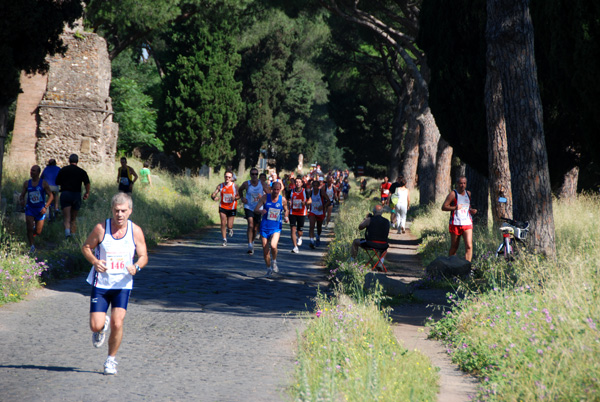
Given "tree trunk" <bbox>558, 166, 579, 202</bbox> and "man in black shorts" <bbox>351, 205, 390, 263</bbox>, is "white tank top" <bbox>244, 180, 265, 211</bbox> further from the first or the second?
"tree trunk" <bbox>558, 166, 579, 202</bbox>

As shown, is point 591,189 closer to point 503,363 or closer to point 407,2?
point 407,2

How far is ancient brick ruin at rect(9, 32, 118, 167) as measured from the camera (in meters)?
27.2

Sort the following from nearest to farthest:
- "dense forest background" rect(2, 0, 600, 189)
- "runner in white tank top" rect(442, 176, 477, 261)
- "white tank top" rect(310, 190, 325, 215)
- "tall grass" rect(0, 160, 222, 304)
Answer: "tall grass" rect(0, 160, 222, 304)
"runner in white tank top" rect(442, 176, 477, 261)
"dense forest background" rect(2, 0, 600, 189)
"white tank top" rect(310, 190, 325, 215)

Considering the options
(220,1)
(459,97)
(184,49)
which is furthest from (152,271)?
(184,49)

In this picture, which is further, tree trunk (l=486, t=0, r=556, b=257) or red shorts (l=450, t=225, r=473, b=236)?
red shorts (l=450, t=225, r=473, b=236)

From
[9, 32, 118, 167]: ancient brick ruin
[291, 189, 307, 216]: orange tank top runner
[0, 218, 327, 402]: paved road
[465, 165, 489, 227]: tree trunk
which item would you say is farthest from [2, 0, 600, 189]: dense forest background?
[0, 218, 327, 402]: paved road

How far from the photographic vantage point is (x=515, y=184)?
38.9ft

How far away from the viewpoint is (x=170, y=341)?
772 centimetres

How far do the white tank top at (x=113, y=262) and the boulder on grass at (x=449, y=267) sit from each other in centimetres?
699

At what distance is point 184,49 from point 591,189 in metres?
22.7

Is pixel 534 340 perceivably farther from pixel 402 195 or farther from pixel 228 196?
pixel 402 195

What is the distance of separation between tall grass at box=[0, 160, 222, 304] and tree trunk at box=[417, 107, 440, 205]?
830cm

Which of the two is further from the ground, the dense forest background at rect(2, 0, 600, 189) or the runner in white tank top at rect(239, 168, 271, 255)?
the dense forest background at rect(2, 0, 600, 189)

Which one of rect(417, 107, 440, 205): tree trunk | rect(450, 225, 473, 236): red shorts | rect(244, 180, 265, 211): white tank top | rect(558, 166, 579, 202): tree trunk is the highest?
rect(417, 107, 440, 205): tree trunk
